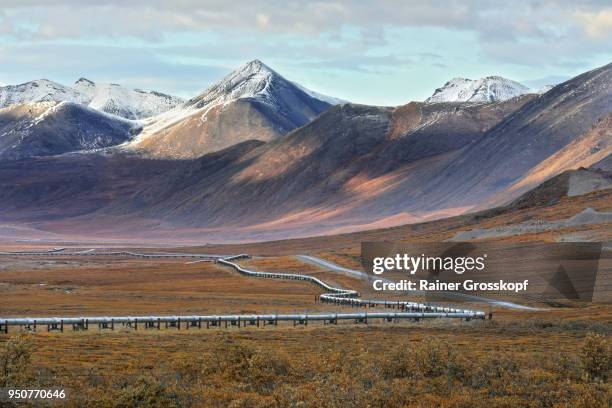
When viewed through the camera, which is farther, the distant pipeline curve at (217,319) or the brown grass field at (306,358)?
the distant pipeline curve at (217,319)

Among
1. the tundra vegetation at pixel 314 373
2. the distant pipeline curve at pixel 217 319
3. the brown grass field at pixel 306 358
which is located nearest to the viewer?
the tundra vegetation at pixel 314 373

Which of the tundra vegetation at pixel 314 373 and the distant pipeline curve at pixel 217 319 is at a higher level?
the tundra vegetation at pixel 314 373

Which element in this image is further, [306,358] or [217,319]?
[217,319]

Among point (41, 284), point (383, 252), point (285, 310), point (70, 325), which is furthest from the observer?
point (41, 284)

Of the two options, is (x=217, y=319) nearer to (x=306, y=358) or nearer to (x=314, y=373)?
(x=306, y=358)

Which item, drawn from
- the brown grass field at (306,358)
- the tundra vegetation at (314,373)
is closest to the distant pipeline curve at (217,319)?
the brown grass field at (306,358)

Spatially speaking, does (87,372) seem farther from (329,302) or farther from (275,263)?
(275,263)

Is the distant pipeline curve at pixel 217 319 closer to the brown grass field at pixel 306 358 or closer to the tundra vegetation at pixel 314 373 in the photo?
the brown grass field at pixel 306 358

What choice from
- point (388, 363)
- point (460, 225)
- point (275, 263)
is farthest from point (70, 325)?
point (460, 225)

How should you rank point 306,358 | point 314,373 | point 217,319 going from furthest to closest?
point 217,319
point 306,358
point 314,373

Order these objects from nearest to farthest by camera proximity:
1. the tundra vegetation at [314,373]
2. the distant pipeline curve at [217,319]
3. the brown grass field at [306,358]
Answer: the tundra vegetation at [314,373] < the brown grass field at [306,358] < the distant pipeline curve at [217,319]

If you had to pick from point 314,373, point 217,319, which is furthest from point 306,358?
point 217,319
